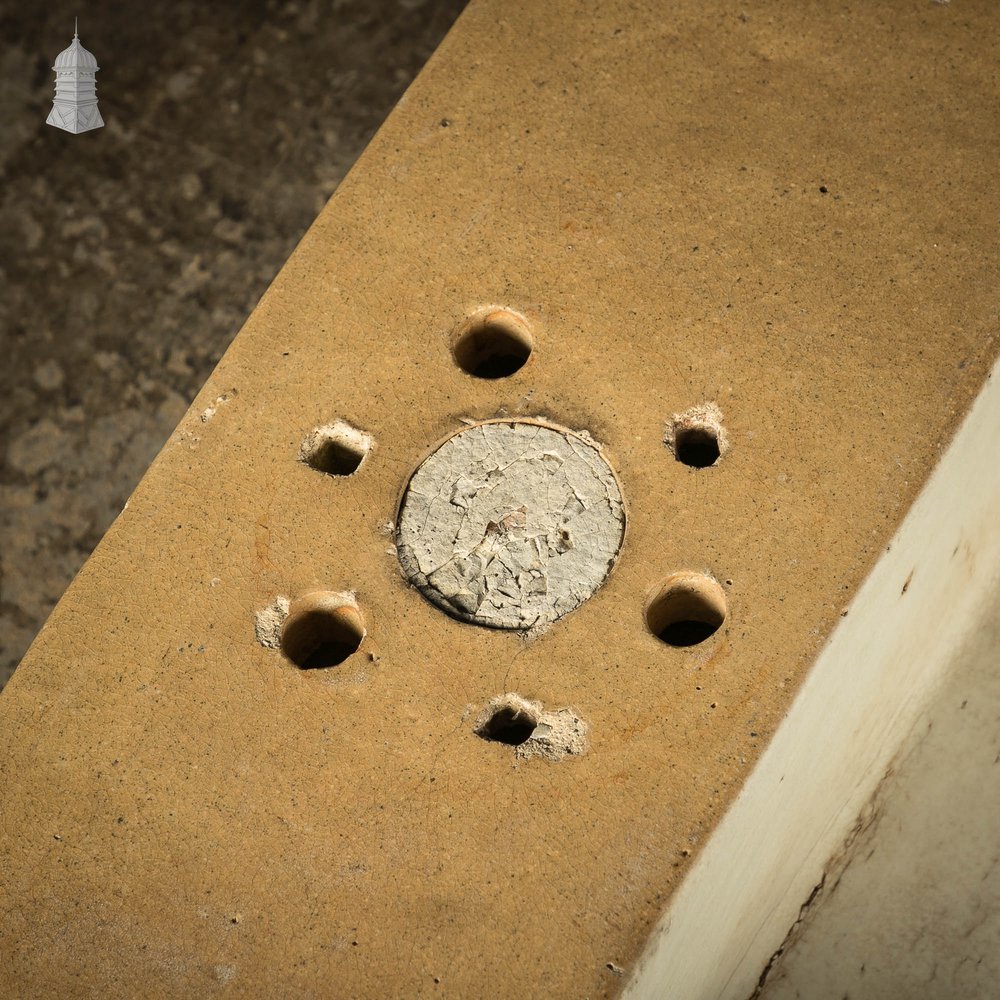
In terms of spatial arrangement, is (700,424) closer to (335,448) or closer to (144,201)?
(335,448)

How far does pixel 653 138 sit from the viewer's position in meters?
4.08

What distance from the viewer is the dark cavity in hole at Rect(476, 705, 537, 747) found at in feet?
11.6

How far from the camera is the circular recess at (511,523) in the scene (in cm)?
360

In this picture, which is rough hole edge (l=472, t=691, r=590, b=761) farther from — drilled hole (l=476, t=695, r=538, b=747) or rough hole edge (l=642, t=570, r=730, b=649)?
rough hole edge (l=642, t=570, r=730, b=649)

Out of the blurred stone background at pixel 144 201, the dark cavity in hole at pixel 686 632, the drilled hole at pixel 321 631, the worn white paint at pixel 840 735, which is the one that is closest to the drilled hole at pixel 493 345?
the blurred stone background at pixel 144 201

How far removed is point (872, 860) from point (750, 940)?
0.65 m

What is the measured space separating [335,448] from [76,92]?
2115 mm

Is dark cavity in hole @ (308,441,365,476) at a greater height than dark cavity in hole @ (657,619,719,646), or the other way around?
dark cavity in hole @ (308,441,365,476)

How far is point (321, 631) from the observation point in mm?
3865

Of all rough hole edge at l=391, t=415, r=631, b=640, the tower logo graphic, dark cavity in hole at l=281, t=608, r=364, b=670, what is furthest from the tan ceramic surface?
the tower logo graphic

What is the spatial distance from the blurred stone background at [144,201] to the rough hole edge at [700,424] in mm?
1767

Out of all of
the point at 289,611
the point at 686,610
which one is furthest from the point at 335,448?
the point at 686,610

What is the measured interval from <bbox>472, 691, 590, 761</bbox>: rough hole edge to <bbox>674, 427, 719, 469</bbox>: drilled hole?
1013mm

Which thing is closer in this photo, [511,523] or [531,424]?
[511,523]
